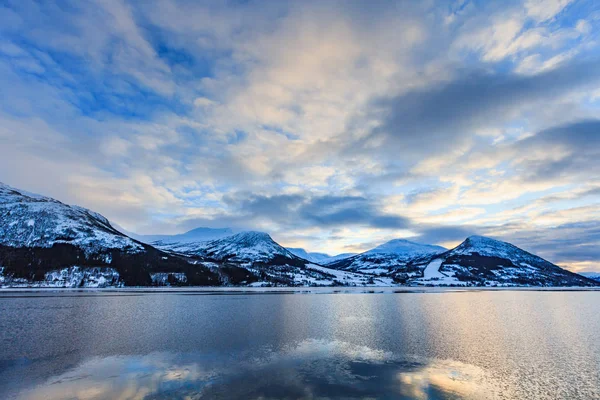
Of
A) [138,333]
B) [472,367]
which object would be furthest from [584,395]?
[138,333]

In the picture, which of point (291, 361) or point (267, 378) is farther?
point (291, 361)

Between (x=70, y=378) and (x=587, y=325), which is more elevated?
(x=587, y=325)

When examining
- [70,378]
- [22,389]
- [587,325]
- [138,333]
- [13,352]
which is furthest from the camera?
[587,325]

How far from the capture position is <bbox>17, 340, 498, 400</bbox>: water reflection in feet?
91.8

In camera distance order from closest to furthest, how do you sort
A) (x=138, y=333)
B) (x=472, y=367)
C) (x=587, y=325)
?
(x=472, y=367) < (x=138, y=333) < (x=587, y=325)

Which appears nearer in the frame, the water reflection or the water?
the water reflection

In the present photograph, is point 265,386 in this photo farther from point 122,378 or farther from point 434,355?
point 434,355

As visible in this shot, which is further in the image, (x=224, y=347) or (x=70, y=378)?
(x=224, y=347)

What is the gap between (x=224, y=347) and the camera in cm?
4612

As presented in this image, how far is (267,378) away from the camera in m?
32.1

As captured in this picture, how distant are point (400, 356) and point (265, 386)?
20527 millimetres

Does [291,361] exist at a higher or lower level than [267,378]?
higher

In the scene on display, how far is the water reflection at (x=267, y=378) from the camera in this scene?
2798 cm

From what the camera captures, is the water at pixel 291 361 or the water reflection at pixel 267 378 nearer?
the water reflection at pixel 267 378
